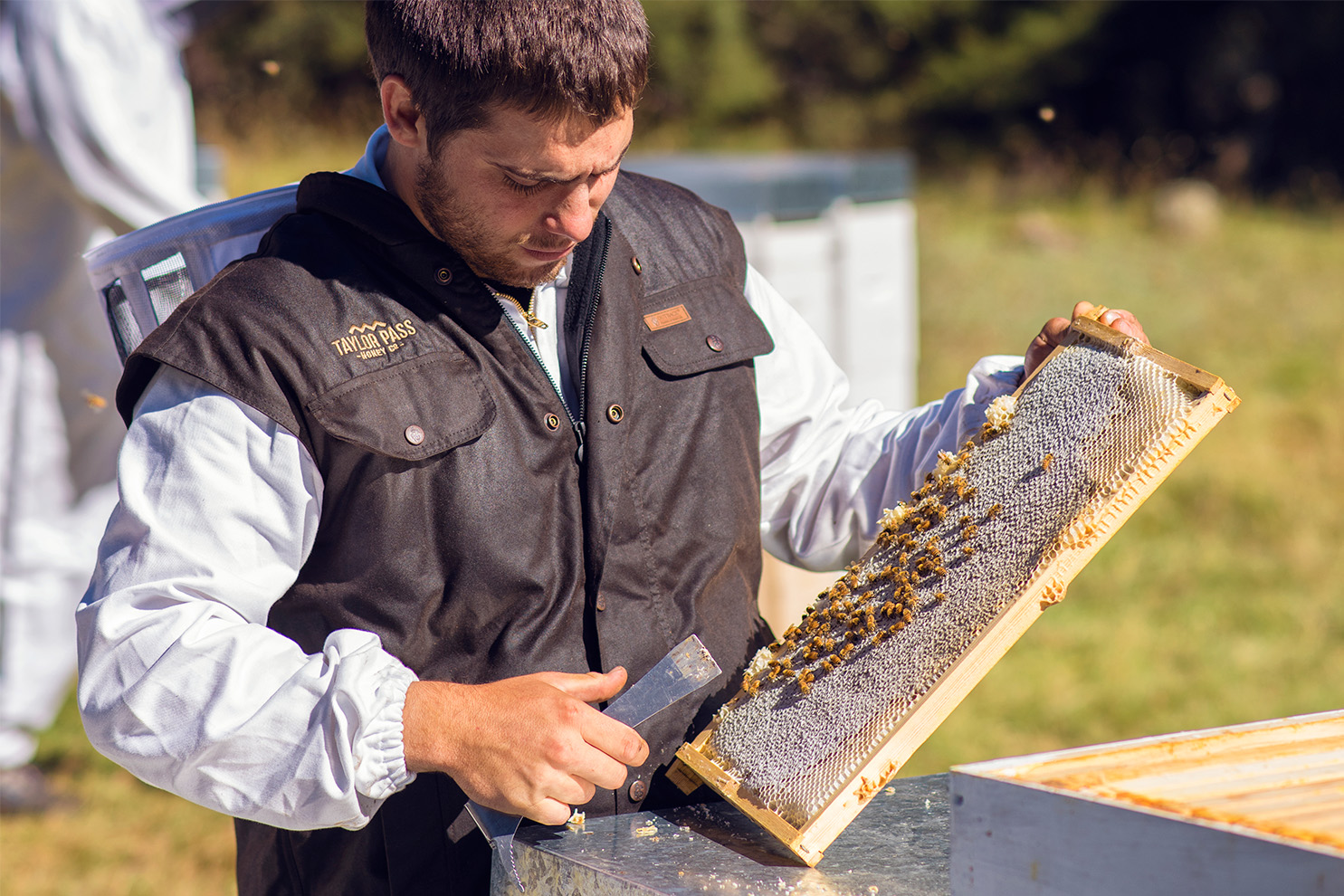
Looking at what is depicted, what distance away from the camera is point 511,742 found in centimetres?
138

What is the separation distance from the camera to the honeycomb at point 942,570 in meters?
1.46

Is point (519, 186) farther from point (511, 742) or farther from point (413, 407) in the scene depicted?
point (511, 742)

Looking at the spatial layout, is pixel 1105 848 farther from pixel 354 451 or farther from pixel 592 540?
pixel 354 451

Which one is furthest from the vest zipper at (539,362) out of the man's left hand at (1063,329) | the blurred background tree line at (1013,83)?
the blurred background tree line at (1013,83)

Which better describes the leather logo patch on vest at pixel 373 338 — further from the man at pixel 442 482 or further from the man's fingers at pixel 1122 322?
the man's fingers at pixel 1122 322

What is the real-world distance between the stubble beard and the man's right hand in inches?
21.8

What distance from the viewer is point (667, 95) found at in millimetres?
15766

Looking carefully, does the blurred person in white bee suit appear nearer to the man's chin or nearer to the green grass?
the man's chin

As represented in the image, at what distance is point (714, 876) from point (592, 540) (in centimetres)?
47

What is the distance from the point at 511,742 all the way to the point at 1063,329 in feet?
3.03

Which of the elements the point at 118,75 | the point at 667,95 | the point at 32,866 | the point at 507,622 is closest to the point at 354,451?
the point at 507,622

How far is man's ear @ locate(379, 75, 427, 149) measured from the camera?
1.57 m

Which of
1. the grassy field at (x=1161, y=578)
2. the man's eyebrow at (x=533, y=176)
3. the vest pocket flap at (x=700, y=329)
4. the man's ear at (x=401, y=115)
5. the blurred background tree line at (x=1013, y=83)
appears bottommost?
the grassy field at (x=1161, y=578)

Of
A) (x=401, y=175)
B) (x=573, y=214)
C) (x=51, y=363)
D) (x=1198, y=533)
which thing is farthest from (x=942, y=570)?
(x=1198, y=533)
